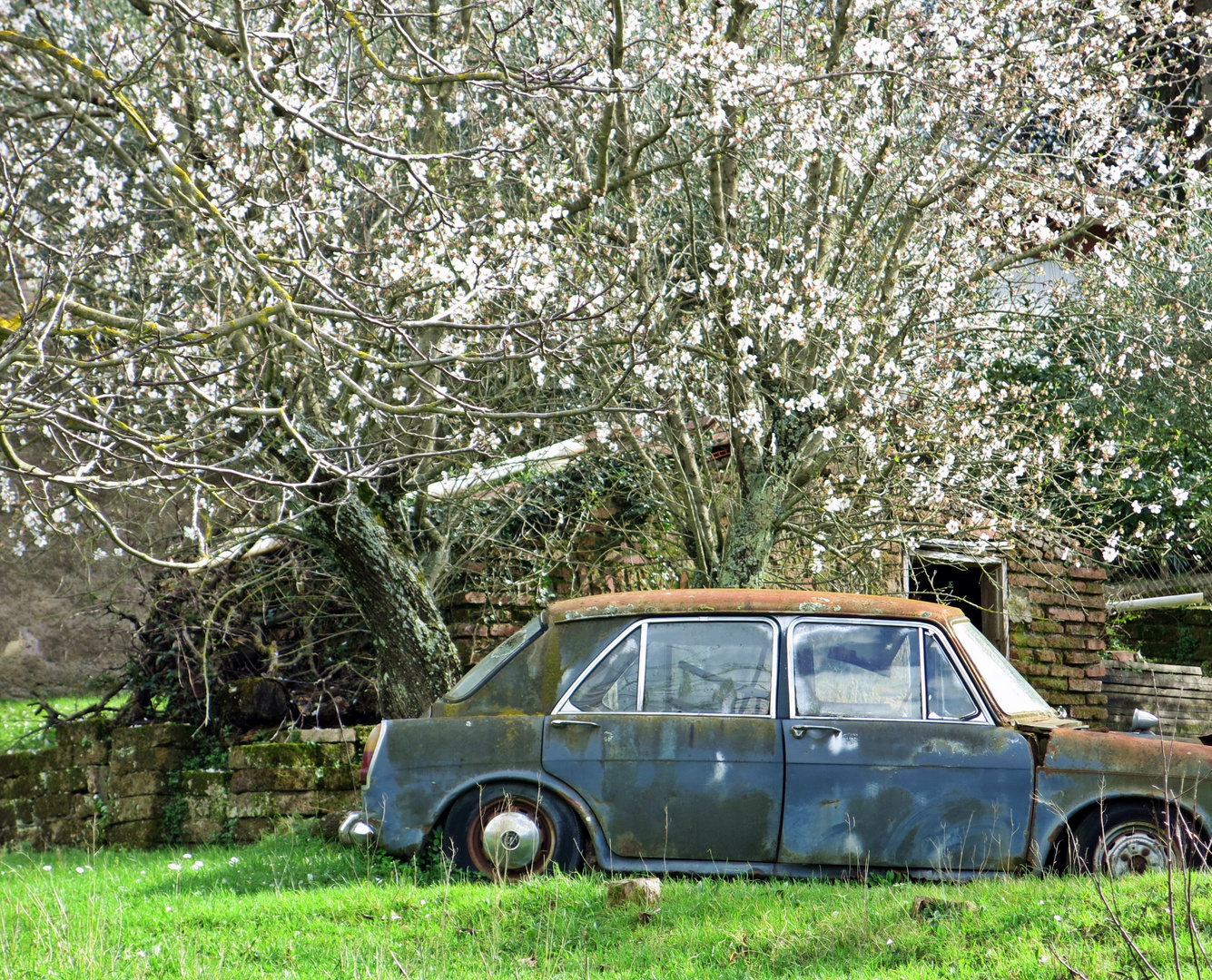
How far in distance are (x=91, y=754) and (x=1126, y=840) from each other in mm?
7885

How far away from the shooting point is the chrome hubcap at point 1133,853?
5184 mm

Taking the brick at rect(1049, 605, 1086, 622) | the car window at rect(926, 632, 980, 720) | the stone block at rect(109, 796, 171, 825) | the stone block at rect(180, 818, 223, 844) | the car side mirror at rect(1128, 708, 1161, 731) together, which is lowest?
the stone block at rect(180, 818, 223, 844)

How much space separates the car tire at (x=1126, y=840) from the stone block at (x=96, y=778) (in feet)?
24.6

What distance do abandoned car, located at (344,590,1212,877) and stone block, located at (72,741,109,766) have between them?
4.59 metres

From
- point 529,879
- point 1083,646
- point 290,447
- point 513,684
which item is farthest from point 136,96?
point 1083,646

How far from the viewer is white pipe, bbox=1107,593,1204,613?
13586 millimetres

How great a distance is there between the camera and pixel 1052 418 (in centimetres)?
1387

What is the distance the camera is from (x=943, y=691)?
18.4 feet

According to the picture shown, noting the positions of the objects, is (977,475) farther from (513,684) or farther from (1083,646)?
(513,684)

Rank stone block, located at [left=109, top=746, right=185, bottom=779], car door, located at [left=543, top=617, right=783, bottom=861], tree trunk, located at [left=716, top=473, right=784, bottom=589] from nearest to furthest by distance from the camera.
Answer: car door, located at [left=543, top=617, right=783, bottom=861]
tree trunk, located at [left=716, top=473, right=784, bottom=589]
stone block, located at [left=109, top=746, right=185, bottom=779]

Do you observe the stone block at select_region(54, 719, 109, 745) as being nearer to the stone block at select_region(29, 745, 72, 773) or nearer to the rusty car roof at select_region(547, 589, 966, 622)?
the stone block at select_region(29, 745, 72, 773)

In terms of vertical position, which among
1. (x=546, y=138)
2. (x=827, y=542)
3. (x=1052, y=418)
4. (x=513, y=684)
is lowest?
(x=513, y=684)

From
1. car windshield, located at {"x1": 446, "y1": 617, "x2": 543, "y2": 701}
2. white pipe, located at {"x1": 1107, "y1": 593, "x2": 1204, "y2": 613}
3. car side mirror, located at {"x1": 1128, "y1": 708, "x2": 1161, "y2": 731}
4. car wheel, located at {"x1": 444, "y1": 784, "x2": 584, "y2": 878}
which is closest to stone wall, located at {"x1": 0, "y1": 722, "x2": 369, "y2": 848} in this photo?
car windshield, located at {"x1": 446, "y1": 617, "x2": 543, "y2": 701}

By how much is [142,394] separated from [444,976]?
5.63 metres
